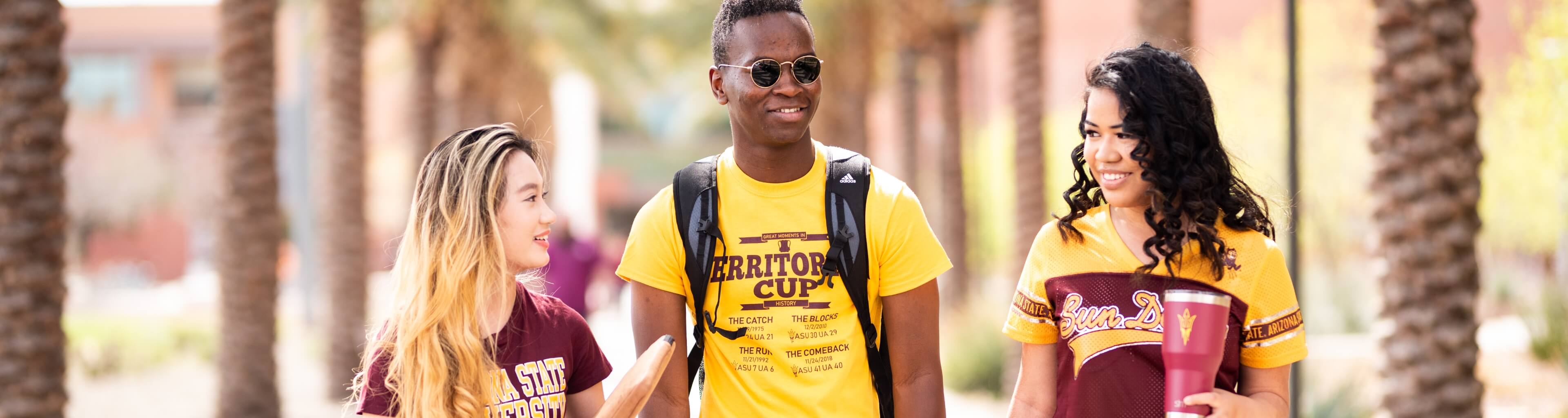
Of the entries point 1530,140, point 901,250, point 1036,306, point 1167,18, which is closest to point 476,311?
point 901,250

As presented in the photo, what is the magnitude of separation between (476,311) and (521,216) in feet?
0.75

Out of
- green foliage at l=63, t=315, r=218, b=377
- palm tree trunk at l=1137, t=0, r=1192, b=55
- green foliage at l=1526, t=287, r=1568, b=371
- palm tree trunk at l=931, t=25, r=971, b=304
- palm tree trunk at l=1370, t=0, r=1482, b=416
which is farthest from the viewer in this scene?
palm tree trunk at l=931, t=25, r=971, b=304

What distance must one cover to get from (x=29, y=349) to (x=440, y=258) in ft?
12.7

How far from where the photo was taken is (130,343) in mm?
15094

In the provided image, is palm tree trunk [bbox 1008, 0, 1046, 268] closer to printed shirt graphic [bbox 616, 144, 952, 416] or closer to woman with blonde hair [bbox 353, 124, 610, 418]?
printed shirt graphic [bbox 616, 144, 952, 416]

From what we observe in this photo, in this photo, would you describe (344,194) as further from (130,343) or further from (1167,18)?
(1167,18)

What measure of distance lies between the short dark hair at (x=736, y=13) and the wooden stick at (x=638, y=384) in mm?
750

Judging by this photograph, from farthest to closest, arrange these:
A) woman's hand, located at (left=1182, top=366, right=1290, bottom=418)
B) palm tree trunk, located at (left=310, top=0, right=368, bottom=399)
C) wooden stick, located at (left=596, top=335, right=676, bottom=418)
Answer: palm tree trunk, located at (left=310, top=0, right=368, bottom=399) → wooden stick, located at (left=596, top=335, right=676, bottom=418) → woman's hand, located at (left=1182, top=366, right=1290, bottom=418)

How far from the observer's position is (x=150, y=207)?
4369cm

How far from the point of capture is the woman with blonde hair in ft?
8.73

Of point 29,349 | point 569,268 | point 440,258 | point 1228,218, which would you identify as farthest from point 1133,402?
point 569,268

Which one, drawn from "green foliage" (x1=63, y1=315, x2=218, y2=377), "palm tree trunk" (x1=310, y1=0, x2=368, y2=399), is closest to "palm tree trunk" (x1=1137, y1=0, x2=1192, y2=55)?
"palm tree trunk" (x1=310, y1=0, x2=368, y2=399)

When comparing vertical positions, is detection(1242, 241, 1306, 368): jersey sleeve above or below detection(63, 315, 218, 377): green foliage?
above

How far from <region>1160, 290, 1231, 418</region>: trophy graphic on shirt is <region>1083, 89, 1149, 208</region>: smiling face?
0.41 meters
